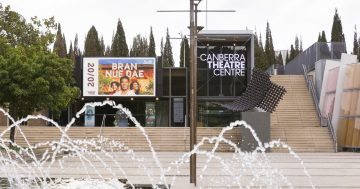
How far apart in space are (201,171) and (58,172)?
402 centimetres

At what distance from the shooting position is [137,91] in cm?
4231

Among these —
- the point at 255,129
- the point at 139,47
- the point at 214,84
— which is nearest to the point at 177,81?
the point at 214,84

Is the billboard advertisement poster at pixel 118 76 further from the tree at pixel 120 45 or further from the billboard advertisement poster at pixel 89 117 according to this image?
the tree at pixel 120 45

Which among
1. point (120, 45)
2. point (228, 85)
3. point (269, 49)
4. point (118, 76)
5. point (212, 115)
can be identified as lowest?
point (212, 115)

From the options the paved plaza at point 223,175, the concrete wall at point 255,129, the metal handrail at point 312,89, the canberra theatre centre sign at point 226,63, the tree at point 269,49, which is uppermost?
the tree at point 269,49

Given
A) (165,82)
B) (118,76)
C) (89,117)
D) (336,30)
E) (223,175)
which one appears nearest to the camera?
(223,175)

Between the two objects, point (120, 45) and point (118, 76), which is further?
point (120, 45)

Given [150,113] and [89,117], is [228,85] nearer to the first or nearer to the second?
[150,113]

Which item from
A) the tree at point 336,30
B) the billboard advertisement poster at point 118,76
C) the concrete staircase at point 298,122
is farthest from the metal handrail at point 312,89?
the tree at point 336,30

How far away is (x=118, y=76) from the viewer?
1657 inches

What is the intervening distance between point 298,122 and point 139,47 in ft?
201

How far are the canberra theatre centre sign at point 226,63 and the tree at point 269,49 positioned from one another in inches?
1407

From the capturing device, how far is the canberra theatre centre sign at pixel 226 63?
43.1 metres

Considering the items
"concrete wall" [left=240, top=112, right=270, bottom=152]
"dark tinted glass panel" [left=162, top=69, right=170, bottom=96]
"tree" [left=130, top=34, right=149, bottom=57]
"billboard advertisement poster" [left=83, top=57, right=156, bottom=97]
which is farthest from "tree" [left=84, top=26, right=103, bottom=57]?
"concrete wall" [left=240, top=112, right=270, bottom=152]
